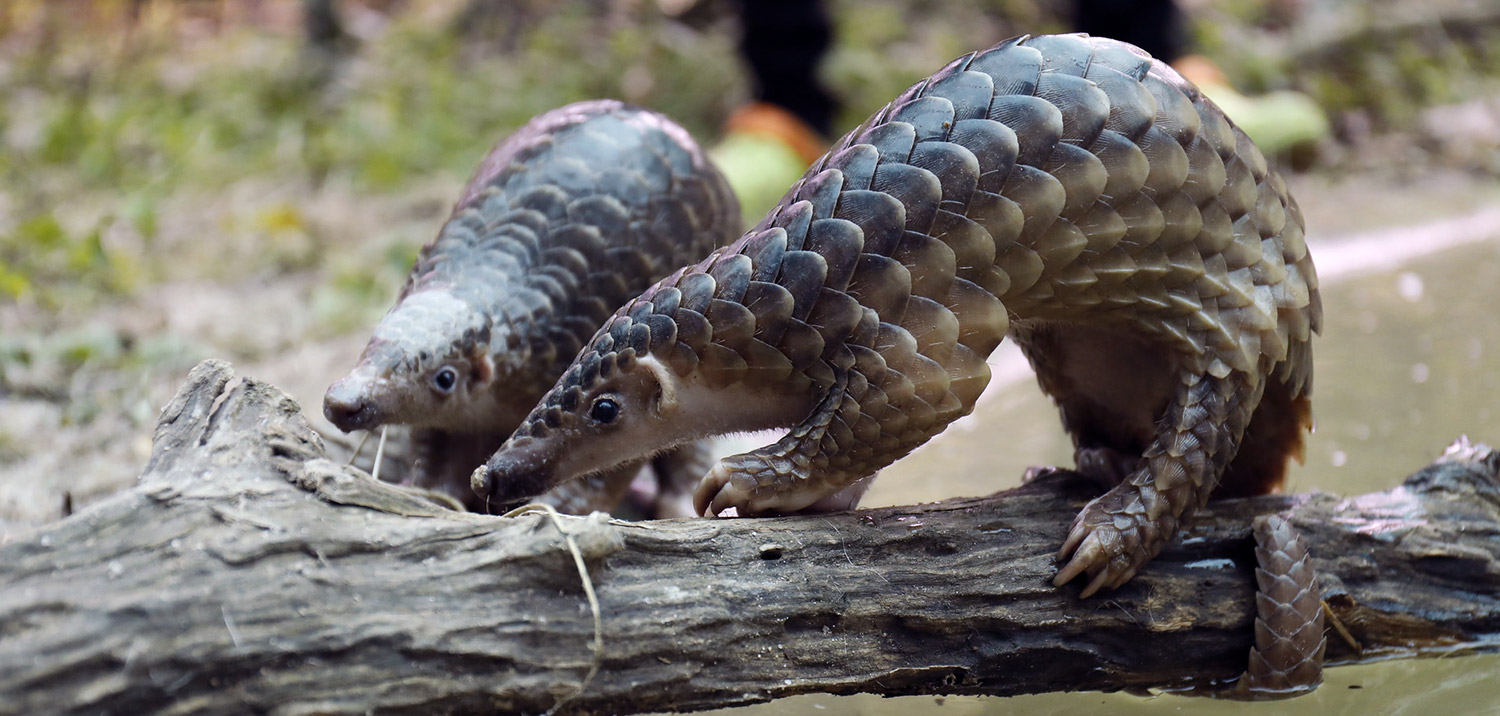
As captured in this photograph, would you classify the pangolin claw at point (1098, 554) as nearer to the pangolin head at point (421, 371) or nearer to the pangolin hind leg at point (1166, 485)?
the pangolin hind leg at point (1166, 485)

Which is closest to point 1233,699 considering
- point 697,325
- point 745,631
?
point 745,631

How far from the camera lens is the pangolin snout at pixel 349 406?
11.0 feet

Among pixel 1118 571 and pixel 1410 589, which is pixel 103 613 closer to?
pixel 1118 571

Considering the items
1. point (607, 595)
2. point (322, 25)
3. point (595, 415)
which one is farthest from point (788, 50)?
point (607, 595)

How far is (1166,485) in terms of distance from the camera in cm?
308

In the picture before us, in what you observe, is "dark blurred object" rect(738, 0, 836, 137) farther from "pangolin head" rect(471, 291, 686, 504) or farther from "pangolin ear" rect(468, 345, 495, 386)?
"pangolin head" rect(471, 291, 686, 504)

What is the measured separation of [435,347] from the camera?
3576 millimetres

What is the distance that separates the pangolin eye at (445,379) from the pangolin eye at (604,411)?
68 cm

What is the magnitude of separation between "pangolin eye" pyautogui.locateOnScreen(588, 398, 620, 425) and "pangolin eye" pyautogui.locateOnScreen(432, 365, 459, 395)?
68 cm

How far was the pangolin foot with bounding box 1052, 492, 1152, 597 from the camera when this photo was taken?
2.98 meters

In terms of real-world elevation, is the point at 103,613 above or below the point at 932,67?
below

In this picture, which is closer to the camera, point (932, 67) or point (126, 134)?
point (126, 134)

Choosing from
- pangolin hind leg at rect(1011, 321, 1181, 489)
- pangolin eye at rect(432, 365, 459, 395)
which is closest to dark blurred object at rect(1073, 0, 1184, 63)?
pangolin hind leg at rect(1011, 321, 1181, 489)

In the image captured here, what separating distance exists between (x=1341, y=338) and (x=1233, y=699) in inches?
133
